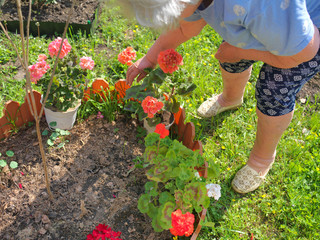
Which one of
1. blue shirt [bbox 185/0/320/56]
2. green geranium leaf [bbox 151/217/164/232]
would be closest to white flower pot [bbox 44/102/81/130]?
green geranium leaf [bbox 151/217/164/232]

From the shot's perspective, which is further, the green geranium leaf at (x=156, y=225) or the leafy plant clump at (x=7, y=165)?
the leafy plant clump at (x=7, y=165)

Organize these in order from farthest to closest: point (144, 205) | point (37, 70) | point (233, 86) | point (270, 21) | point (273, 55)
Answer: point (233, 86) → point (37, 70) → point (144, 205) → point (273, 55) → point (270, 21)

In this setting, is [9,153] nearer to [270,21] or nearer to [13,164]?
[13,164]

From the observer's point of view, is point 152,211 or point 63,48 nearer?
point 152,211

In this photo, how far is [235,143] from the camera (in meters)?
2.39

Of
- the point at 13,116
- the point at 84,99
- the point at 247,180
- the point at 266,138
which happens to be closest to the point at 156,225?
the point at 247,180

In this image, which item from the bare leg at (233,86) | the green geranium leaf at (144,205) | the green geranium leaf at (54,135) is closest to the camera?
the green geranium leaf at (144,205)

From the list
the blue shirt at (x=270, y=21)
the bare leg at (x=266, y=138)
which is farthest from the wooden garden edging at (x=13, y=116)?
the bare leg at (x=266, y=138)

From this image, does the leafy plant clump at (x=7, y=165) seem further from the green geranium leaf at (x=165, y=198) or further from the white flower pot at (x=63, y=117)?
the green geranium leaf at (x=165, y=198)

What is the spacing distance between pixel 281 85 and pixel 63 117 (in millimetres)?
1317

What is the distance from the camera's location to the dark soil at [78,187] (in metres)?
1.76

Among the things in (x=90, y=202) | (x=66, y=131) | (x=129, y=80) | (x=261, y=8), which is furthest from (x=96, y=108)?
(x=261, y=8)

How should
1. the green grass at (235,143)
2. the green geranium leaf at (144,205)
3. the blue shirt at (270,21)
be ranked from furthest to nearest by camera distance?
the green grass at (235,143)
the green geranium leaf at (144,205)
the blue shirt at (270,21)

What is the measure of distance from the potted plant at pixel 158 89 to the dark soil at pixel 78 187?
26cm
